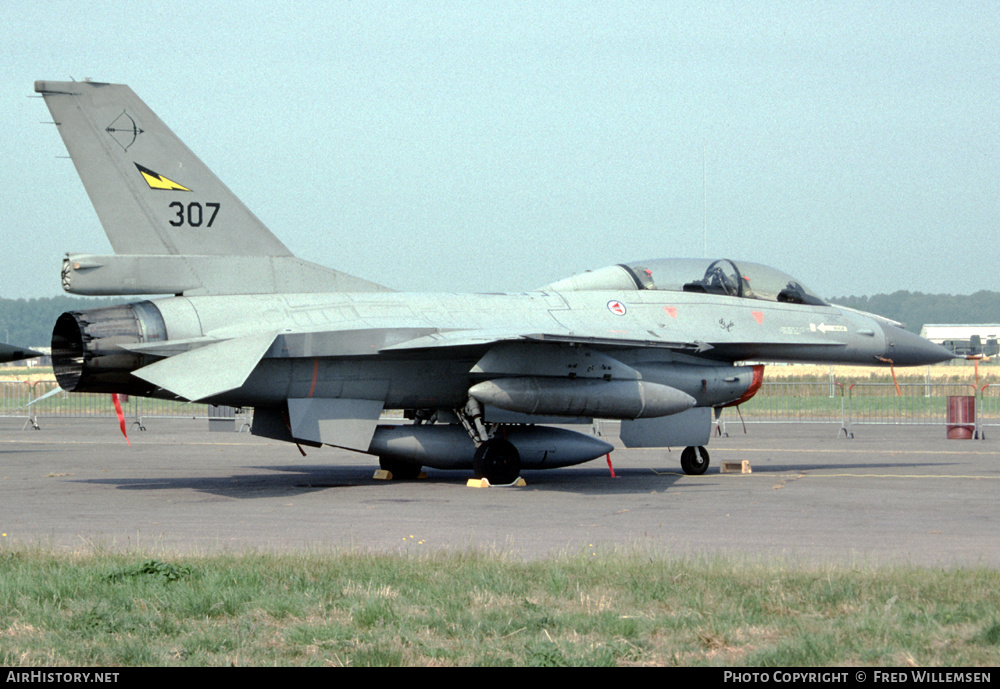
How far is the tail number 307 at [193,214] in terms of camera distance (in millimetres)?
13164

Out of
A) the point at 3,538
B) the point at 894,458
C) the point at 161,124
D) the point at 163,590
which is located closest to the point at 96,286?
the point at 161,124

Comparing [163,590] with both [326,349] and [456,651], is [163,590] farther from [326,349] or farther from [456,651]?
[326,349]

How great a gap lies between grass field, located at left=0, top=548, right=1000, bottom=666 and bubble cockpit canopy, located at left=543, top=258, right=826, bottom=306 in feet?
28.2

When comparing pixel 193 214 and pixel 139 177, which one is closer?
pixel 139 177

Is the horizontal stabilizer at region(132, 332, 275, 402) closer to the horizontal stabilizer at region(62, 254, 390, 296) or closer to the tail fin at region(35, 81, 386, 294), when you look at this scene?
the horizontal stabilizer at region(62, 254, 390, 296)

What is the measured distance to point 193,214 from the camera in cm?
1327

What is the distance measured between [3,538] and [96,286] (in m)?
4.63

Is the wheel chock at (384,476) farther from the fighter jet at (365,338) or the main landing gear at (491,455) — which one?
the main landing gear at (491,455)

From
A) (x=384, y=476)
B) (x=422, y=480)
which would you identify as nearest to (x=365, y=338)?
(x=384, y=476)

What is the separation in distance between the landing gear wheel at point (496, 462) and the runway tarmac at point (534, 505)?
482mm

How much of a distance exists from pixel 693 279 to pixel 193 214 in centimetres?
770

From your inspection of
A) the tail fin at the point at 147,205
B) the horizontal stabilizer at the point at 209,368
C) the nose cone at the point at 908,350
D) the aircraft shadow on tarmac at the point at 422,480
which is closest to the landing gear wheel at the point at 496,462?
the aircraft shadow on tarmac at the point at 422,480

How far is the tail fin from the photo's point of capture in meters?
12.7

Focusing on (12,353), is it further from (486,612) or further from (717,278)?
(486,612)
